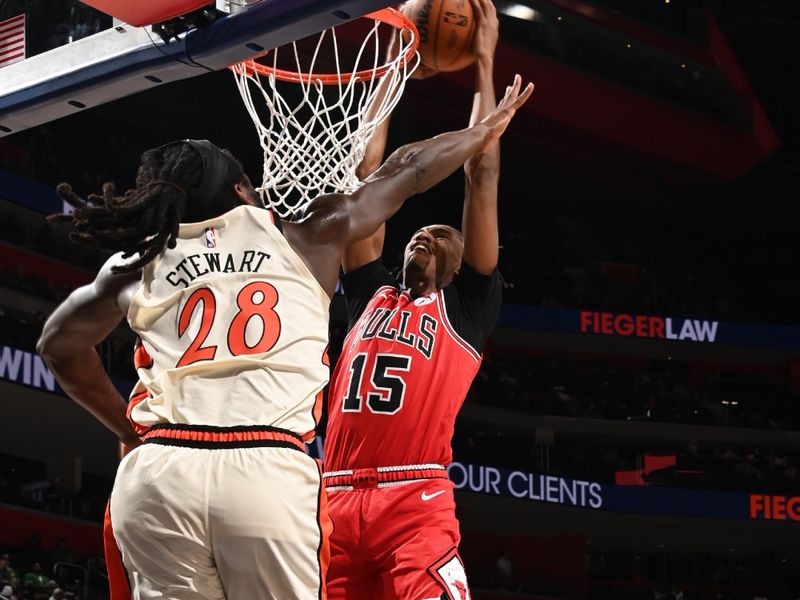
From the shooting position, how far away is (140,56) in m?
4.05

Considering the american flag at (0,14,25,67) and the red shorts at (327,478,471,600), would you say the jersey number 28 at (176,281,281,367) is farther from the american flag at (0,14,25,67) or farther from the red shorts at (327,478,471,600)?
the american flag at (0,14,25,67)

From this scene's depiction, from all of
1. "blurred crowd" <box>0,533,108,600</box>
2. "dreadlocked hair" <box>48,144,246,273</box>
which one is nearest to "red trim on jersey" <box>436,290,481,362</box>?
"dreadlocked hair" <box>48,144,246,273</box>

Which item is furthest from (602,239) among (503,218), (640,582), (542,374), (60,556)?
(60,556)

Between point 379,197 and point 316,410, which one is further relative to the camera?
point 379,197

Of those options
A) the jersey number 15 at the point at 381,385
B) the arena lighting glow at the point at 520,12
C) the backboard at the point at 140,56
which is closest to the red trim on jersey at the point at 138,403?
the backboard at the point at 140,56

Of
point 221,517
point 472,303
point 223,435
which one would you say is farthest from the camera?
point 472,303

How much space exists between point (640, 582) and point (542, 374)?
3862 millimetres

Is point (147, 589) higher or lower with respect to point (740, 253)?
lower

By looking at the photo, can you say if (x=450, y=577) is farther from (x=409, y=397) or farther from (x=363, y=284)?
(x=363, y=284)

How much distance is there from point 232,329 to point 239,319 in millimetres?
31

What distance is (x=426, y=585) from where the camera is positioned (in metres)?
4.02

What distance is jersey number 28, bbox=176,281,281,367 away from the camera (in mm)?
2844

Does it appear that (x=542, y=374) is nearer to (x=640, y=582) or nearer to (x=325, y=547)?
(x=640, y=582)

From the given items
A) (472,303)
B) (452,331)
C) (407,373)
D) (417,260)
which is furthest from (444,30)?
(407,373)
